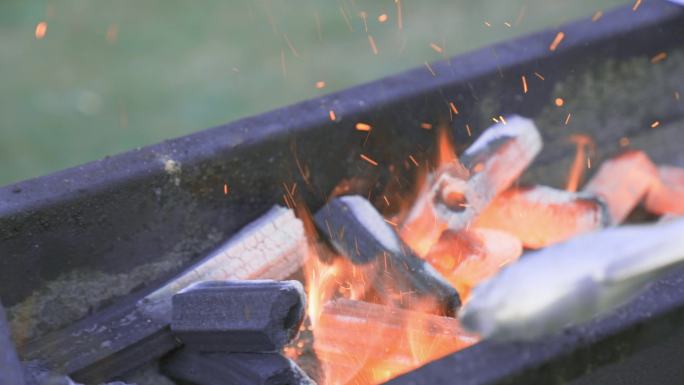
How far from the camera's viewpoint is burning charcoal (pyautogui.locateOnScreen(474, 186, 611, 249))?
2.47m

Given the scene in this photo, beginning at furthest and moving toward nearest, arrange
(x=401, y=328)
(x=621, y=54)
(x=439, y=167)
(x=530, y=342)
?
1. (x=621, y=54)
2. (x=439, y=167)
3. (x=401, y=328)
4. (x=530, y=342)

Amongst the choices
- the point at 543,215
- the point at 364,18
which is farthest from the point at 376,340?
the point at 364,18

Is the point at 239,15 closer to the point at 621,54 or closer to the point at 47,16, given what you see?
the point at 47,16

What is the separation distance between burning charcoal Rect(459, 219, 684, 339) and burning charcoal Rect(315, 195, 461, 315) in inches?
24.9

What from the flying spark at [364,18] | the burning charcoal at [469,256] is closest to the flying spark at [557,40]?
the burning charcoal at [469,256]

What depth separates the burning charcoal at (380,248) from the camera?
214cm

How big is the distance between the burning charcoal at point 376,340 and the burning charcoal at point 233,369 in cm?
15

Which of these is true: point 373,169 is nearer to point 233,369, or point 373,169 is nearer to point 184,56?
point 233,369

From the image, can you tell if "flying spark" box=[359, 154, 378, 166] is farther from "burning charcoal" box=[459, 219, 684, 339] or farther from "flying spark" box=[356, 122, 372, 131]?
"burning charcoal" box=[459, 219, 684, 339]

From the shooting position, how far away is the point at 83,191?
212 centimetres

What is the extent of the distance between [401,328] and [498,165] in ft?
2.01

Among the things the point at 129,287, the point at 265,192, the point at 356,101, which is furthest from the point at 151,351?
the point at 356,101

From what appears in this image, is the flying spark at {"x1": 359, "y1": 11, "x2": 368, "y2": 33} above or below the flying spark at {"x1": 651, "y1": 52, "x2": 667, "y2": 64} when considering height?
above

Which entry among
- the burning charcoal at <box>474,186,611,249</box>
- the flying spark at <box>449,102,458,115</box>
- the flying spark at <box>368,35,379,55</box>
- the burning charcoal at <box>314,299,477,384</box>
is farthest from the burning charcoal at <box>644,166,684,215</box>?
the flying spark at <box>368,35,379,55</box>
